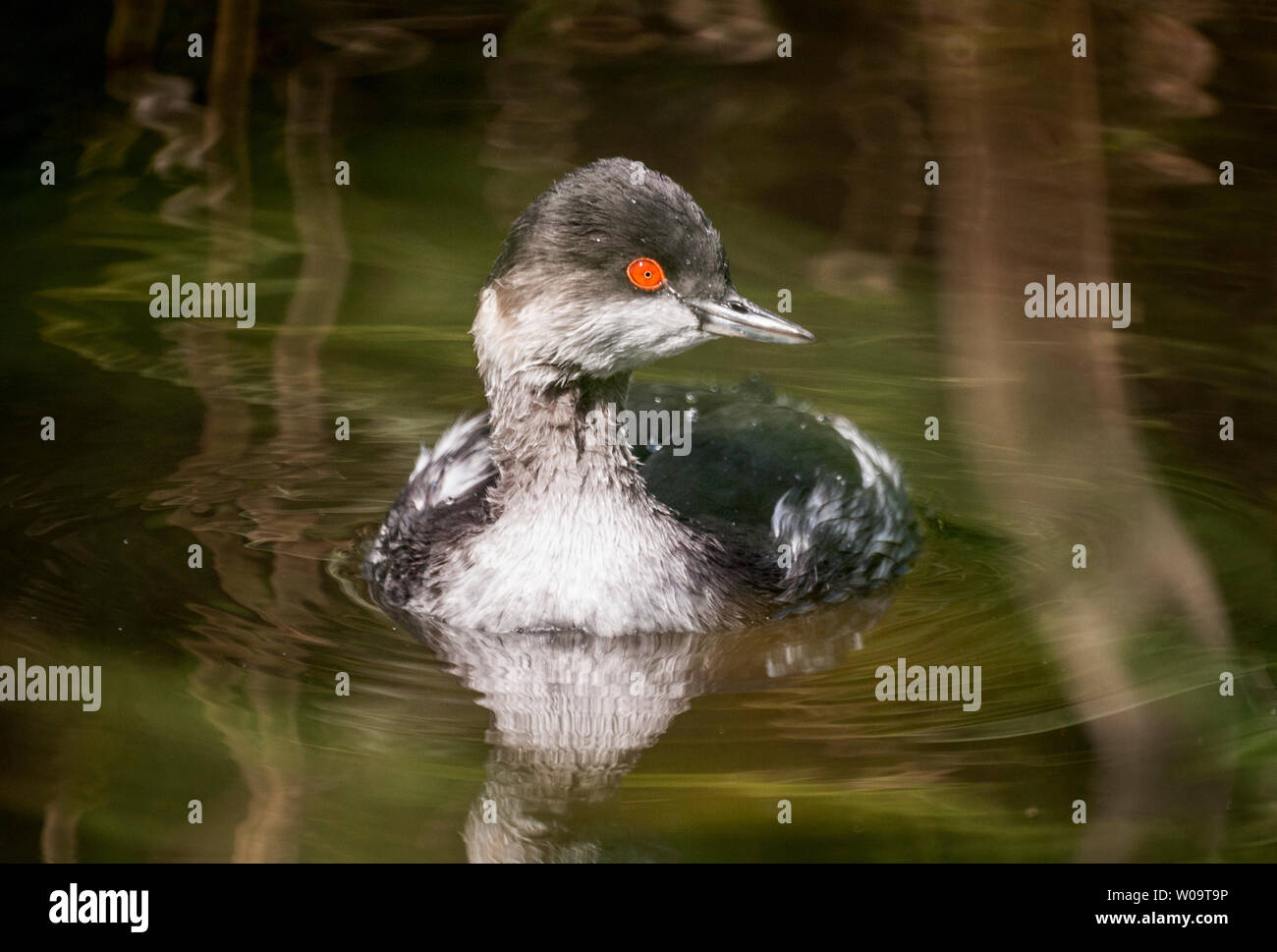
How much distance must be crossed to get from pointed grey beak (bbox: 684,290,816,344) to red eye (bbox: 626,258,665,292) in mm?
114

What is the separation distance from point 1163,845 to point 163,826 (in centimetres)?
279

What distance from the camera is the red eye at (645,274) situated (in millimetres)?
5879

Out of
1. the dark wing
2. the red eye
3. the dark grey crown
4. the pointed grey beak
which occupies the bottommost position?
the dark wing

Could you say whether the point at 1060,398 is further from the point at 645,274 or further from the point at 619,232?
the point at 619,232

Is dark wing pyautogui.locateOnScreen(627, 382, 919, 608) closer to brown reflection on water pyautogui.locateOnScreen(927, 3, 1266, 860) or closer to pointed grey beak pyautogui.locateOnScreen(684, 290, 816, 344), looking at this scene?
brown reflection on water pyautogui.locateOnScreen(927, 3, 1266, 860)

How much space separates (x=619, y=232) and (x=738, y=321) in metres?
0.48

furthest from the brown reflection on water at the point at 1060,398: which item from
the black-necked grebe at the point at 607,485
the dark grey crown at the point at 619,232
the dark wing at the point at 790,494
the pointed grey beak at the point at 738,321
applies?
the dark grey crown at the point at 619,232

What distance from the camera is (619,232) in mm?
5844

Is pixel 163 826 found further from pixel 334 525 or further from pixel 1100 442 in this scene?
pixel 1100 442

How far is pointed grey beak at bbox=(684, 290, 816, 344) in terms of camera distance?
19.5ft

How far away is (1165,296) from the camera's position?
9.21 meters

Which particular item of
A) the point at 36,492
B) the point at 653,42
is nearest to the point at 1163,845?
the point at 36,492

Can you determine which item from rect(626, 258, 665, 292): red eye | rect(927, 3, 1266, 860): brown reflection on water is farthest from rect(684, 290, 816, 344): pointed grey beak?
rect(927, 3, 1266, 860): brown reflection on water

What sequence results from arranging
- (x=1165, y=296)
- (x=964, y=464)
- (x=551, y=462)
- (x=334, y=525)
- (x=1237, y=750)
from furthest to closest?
1. (x=1165, y=296)
2. (x=964, y=464)
3. (x=334, y=525)
4. (x=551, y=462)
5. (x=1237, y=750)
